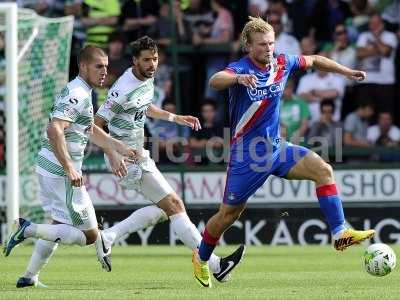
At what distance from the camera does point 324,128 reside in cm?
1697

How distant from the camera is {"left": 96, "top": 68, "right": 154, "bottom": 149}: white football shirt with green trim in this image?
10680 mm

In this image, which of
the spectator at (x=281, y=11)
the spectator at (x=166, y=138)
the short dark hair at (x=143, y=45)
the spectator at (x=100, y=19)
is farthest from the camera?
the spectator at (x=100, y=19)

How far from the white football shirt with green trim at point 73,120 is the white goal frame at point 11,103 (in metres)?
5.71

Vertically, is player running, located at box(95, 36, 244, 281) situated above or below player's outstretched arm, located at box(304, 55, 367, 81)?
below

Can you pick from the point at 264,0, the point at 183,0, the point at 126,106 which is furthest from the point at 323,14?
the point at 126,106

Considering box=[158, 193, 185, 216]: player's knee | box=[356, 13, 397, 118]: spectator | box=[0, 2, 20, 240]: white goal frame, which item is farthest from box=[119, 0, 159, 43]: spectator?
box=[158, 193, 185, 216]: player's knee

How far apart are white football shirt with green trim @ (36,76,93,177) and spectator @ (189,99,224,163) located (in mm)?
7436

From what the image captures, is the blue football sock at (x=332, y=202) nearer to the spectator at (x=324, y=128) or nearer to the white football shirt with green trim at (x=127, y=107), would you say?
the white football shirt with green trim at (x=127, y=107)

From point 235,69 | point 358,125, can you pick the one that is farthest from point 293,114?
point 235,69

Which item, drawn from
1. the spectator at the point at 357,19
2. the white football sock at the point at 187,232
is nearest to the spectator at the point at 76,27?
the spectator at the point at 357,19

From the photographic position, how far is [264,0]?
58.9 feet

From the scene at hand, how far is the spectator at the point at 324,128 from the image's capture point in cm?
1689

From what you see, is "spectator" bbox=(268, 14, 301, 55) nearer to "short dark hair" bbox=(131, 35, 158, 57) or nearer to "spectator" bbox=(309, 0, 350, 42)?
"spectator" bbox=(309, 0, 350, 42)

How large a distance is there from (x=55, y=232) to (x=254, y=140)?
176 cm
